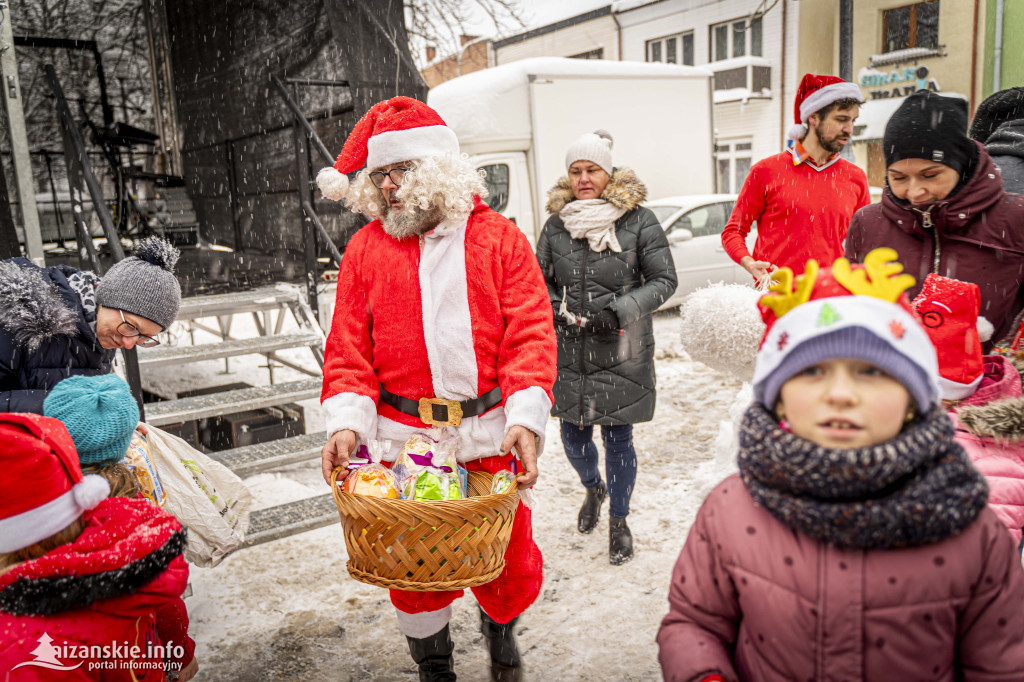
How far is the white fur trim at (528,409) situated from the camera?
2279 millimetres

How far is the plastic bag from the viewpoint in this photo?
2.90 m

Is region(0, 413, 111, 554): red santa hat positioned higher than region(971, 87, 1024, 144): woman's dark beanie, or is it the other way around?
region(971, 87, 1024, 144): woman's dark beanie

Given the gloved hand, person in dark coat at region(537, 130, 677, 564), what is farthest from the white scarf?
the gloved hand

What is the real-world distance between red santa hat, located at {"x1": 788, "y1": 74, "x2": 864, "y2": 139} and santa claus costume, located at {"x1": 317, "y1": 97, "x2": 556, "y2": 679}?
6.28 feet

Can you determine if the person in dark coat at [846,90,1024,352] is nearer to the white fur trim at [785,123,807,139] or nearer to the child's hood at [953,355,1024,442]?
the child's hood at [953,355,1024,442]

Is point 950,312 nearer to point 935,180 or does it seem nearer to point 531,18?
point 935,180

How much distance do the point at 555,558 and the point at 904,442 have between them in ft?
8.69

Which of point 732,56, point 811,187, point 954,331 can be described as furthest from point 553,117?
point 732,56

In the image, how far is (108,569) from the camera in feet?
5.48

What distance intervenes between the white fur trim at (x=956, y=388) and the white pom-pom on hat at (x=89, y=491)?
2141 millimetres

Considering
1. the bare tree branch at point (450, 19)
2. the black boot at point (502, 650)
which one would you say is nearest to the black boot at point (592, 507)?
the black boot at point (502, 650)

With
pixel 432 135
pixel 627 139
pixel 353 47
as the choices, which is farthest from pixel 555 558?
pixel 627 139

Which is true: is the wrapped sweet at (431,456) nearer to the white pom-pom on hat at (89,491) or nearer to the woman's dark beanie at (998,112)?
the white pom-pom on hat at (89,491)

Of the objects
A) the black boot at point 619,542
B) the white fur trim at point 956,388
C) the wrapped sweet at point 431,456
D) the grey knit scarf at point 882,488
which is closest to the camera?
the grey knit scarf at point 882,488
